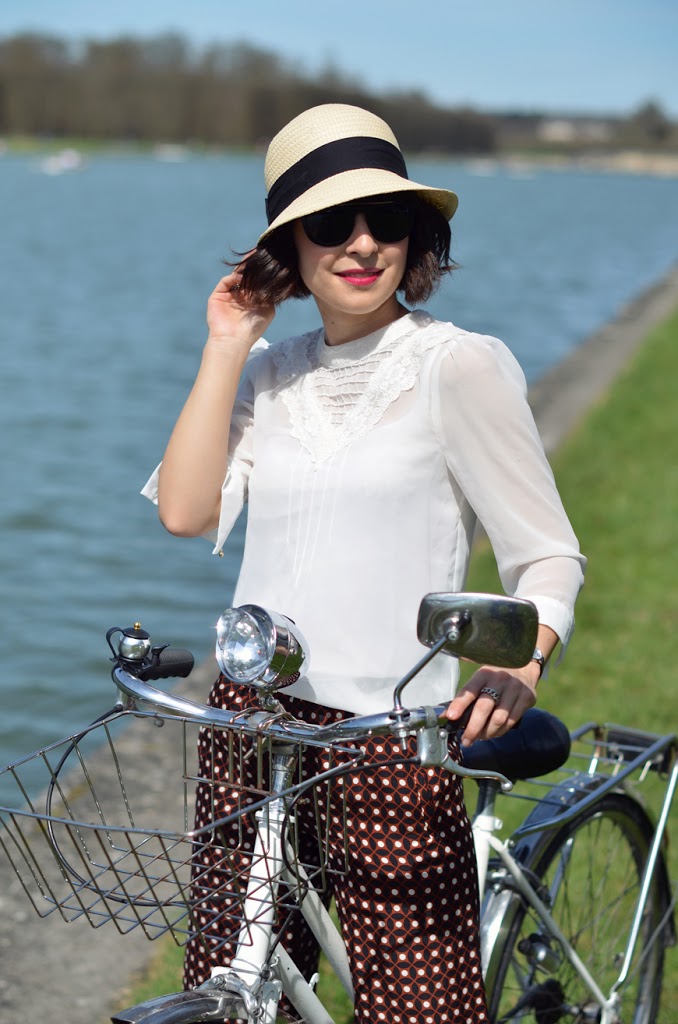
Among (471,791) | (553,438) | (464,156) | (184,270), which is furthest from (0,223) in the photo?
(464,156)

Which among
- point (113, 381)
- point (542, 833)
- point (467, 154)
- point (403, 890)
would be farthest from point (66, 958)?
point (467, 154)

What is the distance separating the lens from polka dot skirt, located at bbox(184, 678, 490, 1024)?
2127 mm

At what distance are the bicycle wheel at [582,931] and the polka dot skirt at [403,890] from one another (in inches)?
13.5

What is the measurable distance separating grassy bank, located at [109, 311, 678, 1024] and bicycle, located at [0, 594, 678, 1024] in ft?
1.60

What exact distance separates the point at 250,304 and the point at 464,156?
607 feet

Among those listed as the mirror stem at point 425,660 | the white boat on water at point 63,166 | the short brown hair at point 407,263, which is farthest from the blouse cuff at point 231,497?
the white boat on water at point 63,166

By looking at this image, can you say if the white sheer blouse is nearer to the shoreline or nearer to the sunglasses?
the sunglasses

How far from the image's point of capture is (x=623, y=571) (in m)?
7.09

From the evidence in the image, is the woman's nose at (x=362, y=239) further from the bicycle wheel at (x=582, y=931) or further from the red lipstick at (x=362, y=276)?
the bicycle wheel at (x=582, y=931)

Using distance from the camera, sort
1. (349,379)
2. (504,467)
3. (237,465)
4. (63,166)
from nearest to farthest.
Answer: (504,467) < (349,379) < (237,465) < (63,166)

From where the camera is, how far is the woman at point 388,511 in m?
2.10

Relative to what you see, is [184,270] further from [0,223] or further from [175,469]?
[175,469]

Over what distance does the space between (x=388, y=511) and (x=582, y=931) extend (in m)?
1.39

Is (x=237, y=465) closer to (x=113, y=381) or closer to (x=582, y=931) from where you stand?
(x=582, y=931)
